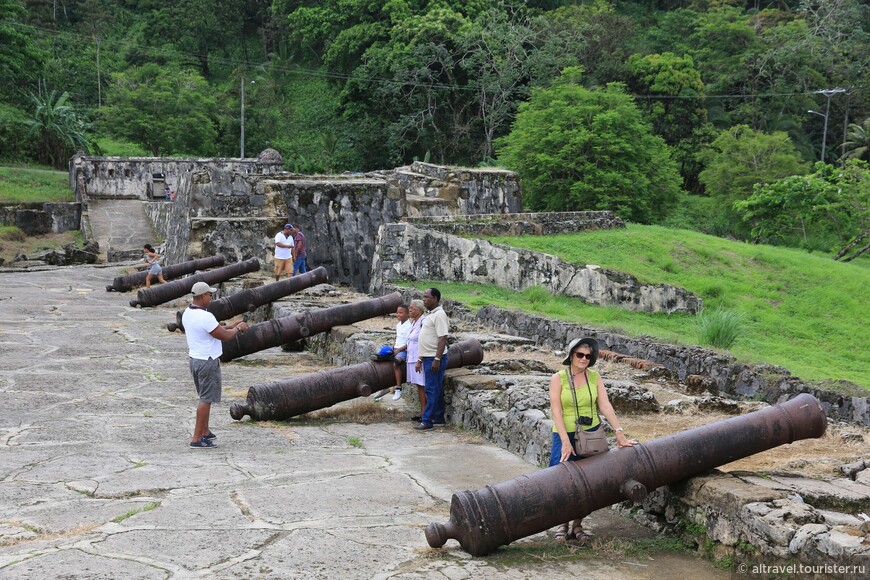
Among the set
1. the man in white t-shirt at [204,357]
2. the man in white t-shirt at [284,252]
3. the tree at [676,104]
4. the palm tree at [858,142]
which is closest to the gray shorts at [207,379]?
the man in white t-shirt at [204,357]

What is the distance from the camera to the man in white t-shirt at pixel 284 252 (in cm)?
1576

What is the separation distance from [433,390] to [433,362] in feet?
0.76

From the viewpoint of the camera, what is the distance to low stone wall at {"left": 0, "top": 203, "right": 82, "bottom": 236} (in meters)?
31.5

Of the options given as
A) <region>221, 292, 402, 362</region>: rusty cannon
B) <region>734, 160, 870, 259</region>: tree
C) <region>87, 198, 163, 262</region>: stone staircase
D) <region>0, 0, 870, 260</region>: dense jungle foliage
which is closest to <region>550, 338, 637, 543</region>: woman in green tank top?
<region>221, 292, 402, 362</region>: rusty cannon

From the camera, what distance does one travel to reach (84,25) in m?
58.8

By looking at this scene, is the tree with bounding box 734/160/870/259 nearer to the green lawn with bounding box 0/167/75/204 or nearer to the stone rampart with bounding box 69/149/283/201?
the stone rampart with bounding box 69/149/283/201

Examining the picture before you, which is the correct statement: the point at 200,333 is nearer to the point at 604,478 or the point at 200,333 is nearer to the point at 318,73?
the point at 604,478

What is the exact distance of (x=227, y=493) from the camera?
5.77m

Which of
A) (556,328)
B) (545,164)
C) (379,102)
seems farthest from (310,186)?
(379,102)

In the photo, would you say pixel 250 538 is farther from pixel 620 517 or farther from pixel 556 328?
pixel 556 328

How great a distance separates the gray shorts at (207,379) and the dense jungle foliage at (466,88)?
24.9m

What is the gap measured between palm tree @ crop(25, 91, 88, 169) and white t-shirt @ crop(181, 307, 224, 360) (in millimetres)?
36831

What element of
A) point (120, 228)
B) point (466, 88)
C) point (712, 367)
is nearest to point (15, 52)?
point (120, 228)

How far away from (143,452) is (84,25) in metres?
57.7
